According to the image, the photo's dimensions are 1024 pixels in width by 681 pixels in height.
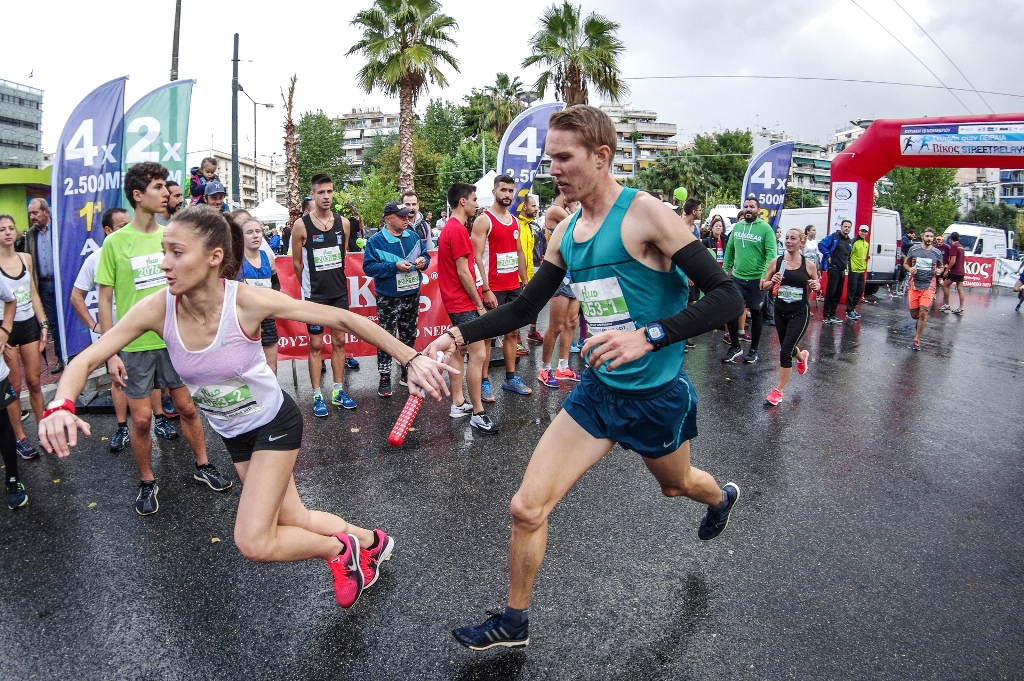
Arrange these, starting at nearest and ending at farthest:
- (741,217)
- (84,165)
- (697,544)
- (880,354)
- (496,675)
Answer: (496,675), (697,544), (84,165), (741,217), (880,354)

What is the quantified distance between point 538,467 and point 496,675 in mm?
816

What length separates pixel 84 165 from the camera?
22.7ft

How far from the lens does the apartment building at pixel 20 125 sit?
11394cm

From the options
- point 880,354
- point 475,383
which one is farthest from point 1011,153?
point 475,383

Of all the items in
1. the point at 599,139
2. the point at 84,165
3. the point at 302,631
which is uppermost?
the point at 84,165

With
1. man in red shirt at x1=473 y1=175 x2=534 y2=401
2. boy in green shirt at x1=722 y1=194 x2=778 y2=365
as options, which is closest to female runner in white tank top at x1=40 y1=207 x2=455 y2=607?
man in red shirt at x1=473 y1=175 x2=534 y2=401

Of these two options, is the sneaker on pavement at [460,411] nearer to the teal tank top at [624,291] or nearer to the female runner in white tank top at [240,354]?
the female runner in white tank top at [240,354]

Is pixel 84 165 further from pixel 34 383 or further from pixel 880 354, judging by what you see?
pixel 880 354

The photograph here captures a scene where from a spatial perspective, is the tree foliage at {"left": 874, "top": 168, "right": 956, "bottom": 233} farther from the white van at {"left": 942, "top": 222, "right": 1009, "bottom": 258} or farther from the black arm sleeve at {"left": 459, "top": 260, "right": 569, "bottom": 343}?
the black arm sleeve at {"left": 459, "top": 260, "right": 569, "bottom": 343}

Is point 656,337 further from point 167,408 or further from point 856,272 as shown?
point 856,272

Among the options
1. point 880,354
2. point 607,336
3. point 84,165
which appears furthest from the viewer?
point 880,354

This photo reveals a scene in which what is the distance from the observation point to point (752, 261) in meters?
8.95

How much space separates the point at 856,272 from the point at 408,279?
11.8 m

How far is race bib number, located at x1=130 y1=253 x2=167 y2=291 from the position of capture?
172 inches
